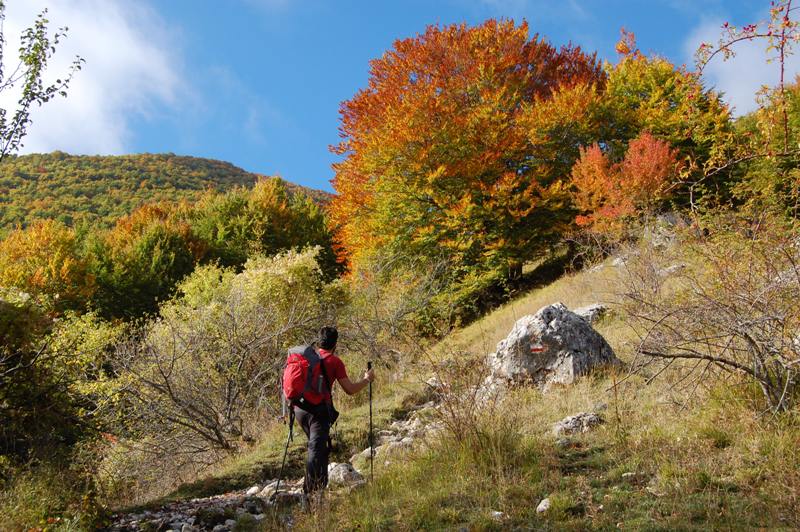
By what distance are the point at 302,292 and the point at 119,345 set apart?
443cm

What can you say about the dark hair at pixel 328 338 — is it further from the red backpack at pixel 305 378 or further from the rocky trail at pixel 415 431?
the rocky trail at pixel 415 431

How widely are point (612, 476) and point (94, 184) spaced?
56.5 metres

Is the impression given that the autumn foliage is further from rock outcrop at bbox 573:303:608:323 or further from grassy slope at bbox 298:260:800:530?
grassy slope at bbox 298:260:800:530

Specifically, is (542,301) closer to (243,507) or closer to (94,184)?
(243,507)

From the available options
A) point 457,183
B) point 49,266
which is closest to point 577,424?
point 457,183

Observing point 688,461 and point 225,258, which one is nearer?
point 688,461

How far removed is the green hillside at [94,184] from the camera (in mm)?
42562

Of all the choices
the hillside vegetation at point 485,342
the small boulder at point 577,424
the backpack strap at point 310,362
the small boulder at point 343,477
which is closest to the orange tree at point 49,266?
the hillside vegetation at point 485,342

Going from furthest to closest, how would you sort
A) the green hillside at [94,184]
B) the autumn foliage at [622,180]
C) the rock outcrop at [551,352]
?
the green hillside at [94,184]
the autumn foliage at [622,180]
the rock outcrop at [551,352]

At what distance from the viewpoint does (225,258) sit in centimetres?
2961

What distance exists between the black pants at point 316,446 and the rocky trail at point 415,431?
193 millimetres

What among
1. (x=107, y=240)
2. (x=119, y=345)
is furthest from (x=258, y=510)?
(x=107, y=240)

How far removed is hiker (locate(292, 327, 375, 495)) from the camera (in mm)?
4859

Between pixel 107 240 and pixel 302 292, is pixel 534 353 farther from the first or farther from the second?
pixel 107 240
